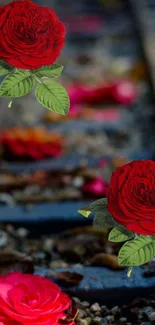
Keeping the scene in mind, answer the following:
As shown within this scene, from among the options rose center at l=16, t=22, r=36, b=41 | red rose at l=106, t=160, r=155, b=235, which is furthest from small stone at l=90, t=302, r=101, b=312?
rose center at l=16, t=22, r=36, b=41

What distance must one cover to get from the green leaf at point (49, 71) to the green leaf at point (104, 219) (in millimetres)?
407

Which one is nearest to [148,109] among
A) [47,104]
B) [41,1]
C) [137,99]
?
[137,99]

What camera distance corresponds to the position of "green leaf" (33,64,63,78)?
229 cm

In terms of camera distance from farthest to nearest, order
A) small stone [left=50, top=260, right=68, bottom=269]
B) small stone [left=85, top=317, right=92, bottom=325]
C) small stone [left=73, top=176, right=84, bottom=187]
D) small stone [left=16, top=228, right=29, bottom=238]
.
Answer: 1. small stone [left=73, top=176, right=84, bottom=187]
2. small stone [left=16, top=228, right=29, bottom=238]
3. small stone [left=50, top=260, right=68, bottom=269]
4. small stone [left=85, top=317, right=92, bottom=325]

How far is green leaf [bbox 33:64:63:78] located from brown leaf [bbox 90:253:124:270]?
0.71 metres

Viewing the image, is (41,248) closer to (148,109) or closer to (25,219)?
(25,219)

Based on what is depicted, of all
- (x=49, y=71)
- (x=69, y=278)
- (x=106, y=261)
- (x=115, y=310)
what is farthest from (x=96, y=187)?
(x=49, y=71)

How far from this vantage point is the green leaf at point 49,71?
2.29 metres

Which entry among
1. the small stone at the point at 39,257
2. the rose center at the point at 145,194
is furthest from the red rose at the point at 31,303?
the small stone at the point at 39,257

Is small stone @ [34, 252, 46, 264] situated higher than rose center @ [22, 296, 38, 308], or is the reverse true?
rose center @ [22, 296, 38, 308]

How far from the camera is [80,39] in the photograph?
785cm

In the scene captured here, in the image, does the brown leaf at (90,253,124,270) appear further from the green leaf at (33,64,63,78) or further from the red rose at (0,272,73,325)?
the green leaf at (33,64,63,78)

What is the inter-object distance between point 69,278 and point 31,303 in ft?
1.44

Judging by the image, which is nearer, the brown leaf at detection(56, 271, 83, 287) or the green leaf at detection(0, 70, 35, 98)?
the green leaf at detection(0, 70, 35, 98)
